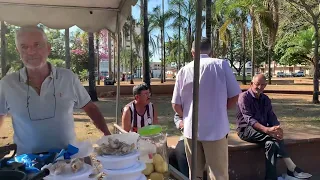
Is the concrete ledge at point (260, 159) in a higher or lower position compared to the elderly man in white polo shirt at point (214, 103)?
lower

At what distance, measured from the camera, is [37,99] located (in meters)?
2.14

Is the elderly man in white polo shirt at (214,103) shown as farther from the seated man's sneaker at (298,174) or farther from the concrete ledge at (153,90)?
the concrete ledge at (153,90)

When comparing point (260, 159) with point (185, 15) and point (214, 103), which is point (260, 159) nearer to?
point (214, 103)

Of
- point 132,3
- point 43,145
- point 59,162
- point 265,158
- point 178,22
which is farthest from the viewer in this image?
point 178,22

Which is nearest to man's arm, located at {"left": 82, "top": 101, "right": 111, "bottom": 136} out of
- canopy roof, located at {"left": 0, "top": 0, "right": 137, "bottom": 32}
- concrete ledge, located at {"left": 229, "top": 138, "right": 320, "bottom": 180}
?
canopy roof, located at {"left": 0, "top": 0, "right": 137, "bottom": 32}

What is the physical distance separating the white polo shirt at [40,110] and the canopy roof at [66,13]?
4.52 ft

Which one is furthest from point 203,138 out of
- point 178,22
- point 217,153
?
point 178,22

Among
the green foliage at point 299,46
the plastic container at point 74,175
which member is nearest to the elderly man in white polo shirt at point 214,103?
the plastic container at point 74,175

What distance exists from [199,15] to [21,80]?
1217 millimetres

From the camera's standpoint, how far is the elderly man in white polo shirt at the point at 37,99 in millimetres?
2129

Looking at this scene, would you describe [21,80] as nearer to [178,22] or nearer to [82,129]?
[82,129]

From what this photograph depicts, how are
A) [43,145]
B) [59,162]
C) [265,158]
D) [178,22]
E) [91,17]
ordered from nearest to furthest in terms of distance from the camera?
1. [59,162]
2. [43,145]
3. [91,17]
4. [265,158]
5. [178,22]

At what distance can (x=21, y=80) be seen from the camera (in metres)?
2.21

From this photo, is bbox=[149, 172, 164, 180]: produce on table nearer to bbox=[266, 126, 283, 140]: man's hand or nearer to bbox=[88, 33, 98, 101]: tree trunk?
bbox=[266, 126, 283, 140]: man's hand
